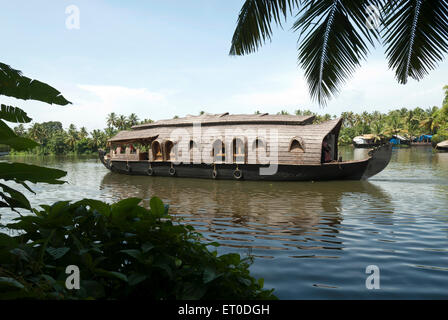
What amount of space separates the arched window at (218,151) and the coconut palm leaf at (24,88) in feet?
41.8

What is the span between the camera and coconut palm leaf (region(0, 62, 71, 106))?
197 centimetres

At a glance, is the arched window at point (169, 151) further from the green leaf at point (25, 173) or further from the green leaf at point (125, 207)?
the green leaf at point (125, 207)

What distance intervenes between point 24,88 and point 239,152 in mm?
12720

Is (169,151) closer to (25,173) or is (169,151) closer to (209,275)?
(25,173)

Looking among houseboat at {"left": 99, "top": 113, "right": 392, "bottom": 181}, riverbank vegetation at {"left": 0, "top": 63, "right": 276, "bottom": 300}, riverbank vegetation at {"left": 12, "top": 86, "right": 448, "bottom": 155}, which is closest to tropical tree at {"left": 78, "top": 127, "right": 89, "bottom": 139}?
riverbank vegetation at {"left": 12, "top": 86, "right": 448, "bottom": 155}

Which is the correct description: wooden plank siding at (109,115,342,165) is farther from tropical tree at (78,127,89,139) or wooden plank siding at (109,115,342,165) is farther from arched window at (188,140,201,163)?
tropical tree at (78,127,89,139)

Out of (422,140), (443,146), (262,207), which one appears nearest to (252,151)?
(262,207)

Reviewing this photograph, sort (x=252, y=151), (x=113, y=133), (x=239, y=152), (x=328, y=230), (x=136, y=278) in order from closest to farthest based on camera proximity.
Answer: (x=136, y=278) < (x=328, y=230) < (x=252, y=151) < (x=239, y=152) < (x=113, y=133)

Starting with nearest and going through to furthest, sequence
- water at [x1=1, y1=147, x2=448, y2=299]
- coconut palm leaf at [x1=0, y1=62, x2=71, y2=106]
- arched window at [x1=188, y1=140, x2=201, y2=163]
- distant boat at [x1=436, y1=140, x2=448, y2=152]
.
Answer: coconut palm leaf at [x1=0, y1=62, x2=71, y2=106] < water at [x1=1, y1=147, x2=448, y2=299] < arched window at [x1=188, y1=140, x2=201, y2=163] < distant boat at [x1=436, y1=140, x2=448, y2=152]

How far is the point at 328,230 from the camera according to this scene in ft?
19.0

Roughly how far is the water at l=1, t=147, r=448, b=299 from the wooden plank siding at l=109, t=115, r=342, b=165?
1866 mm

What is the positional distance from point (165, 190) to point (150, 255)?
10.7 meters

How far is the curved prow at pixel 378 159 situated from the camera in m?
13.3
